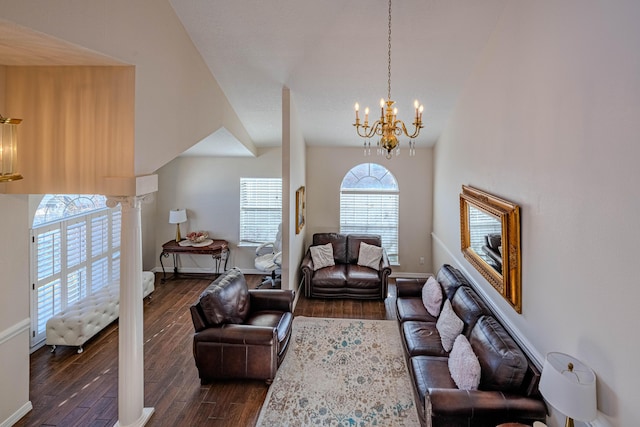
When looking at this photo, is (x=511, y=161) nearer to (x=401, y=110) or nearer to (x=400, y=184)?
(x=401, y=110)

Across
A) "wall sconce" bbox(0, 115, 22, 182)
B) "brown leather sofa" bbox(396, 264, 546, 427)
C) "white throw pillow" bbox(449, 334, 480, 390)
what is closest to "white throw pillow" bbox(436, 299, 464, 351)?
"brown leather sofa" bbox(396, 264, 546, 427)

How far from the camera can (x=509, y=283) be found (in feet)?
11.2

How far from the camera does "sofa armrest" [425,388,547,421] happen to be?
2770mm

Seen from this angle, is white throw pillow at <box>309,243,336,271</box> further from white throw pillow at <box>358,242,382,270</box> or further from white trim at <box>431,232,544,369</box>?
white trim at <box>431,232,544,369</box>

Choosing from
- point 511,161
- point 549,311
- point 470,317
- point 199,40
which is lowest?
point 470,317

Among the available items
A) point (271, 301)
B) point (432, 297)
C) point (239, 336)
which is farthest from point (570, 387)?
point (271, 301)

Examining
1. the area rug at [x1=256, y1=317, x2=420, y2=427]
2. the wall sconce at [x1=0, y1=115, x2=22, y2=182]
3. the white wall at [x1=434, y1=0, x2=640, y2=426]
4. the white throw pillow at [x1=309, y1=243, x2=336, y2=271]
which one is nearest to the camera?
the white wall at [x1=434, y1=0, x2=640, y2=426]

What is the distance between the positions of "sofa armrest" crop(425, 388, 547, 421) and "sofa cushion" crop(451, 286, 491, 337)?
1049 millimetres

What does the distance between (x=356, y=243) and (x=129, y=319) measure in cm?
484

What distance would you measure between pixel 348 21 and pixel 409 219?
4.67m

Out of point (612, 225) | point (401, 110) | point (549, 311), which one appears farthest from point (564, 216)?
point (401, 110)

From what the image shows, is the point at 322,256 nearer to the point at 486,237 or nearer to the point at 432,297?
the point at 432,297

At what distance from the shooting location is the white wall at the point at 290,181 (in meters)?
5.47

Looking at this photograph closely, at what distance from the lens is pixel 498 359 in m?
3.00
